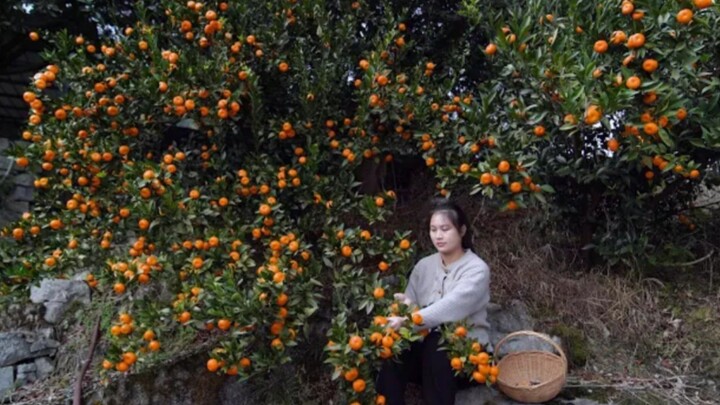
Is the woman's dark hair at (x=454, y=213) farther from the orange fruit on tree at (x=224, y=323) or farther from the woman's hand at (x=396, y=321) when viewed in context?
the orange fruit on tree at (x=224, y=323)

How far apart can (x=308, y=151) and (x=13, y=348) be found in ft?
6.10

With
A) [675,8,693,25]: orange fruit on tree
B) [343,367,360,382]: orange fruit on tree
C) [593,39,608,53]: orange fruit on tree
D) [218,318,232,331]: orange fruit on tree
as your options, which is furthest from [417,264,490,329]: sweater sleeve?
[675,8,693,25]: orange fruit on tree

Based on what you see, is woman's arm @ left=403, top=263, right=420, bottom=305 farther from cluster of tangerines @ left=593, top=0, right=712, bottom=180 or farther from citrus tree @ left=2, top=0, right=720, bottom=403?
cluster of tangerines @ left=593, top=0, right=712, bottom=180

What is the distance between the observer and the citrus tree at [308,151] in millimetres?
2449

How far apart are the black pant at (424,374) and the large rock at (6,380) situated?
190cm

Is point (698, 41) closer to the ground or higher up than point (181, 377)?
higher up

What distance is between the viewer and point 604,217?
11.9 feet

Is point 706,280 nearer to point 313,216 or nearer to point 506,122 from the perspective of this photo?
point 506,122

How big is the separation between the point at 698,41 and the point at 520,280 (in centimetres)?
165

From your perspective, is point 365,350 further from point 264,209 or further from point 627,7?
point 627,7

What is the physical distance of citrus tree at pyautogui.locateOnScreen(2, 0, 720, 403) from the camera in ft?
8.04

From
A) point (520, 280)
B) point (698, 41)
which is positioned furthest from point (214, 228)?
point (698, 41)

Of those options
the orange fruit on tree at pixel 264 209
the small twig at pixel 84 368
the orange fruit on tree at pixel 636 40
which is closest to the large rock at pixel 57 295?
the small twig at pixel 84 368

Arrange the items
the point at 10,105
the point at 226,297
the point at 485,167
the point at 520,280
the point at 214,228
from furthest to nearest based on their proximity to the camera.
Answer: the point at 10,105 → the point at 520,280 → the point at 214,228 → the point at 485,167 → the point at 226,297
